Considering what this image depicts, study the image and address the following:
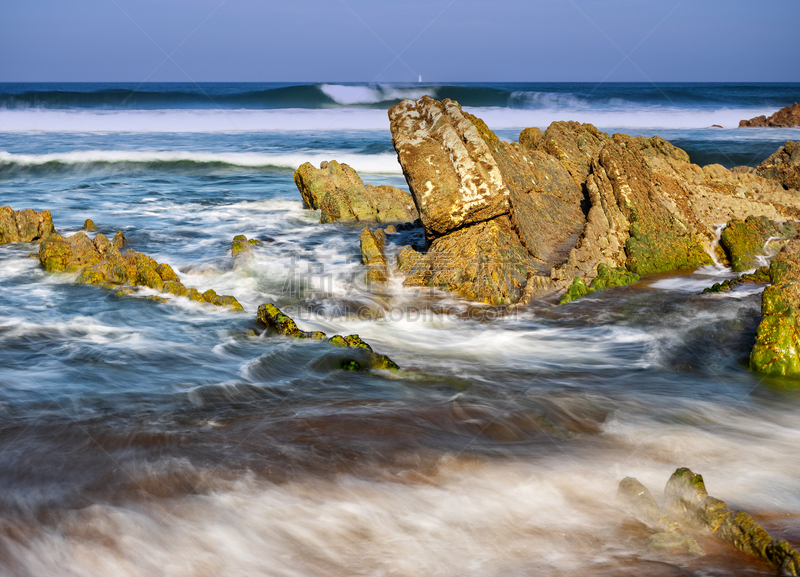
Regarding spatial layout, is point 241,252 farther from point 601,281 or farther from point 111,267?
point 601,281

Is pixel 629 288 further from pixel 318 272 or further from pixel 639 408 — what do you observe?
pixel 318 272

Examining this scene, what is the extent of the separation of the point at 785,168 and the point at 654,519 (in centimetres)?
773

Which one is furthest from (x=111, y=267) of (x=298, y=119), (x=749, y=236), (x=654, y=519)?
(x=298, y=119)

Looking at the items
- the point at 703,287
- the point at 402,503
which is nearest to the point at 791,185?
the point at 703,287

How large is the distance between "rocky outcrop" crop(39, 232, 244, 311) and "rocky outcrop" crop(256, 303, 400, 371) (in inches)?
27.8

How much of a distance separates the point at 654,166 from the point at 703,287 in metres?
2.25

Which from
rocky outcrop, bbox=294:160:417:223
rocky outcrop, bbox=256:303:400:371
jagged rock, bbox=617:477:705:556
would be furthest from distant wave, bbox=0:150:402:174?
jagged rock, bbox=617:477:705:556

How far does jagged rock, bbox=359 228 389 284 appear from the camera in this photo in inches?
286

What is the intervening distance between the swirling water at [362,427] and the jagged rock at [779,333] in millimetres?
156

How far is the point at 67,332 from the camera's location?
18.6 feet

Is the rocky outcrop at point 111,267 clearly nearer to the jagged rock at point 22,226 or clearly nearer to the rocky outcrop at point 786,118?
the jagged rock at point 22,226

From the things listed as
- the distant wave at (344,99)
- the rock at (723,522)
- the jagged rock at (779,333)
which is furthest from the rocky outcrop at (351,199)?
the distant wave at (344,99)

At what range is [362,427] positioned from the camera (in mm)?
3877

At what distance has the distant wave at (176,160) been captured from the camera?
19.2 m
